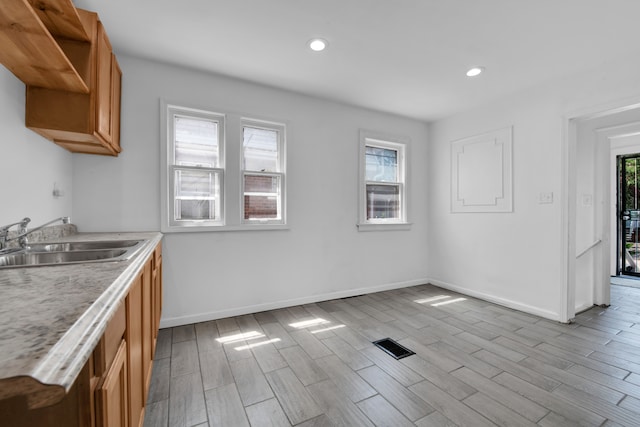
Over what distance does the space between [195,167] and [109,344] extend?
2.32 meters

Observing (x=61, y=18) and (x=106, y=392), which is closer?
(x=106, y=392)

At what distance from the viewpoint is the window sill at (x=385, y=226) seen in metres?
3.86

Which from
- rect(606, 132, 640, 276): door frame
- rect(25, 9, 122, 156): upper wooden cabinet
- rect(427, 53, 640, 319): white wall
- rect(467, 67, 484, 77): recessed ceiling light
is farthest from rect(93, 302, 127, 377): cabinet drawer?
rect(606, 132, 640, 276): door frame

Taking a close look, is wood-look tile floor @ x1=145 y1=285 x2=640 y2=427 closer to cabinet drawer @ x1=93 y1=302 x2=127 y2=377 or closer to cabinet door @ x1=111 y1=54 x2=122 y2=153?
cabinet drawer @ x1=93 y1=302 x2=127 y2=377

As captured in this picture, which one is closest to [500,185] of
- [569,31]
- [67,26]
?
[569,31]

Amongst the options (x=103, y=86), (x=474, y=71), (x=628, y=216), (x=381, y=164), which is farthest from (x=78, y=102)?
(x=628, y=216)

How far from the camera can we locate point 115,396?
0.86 m

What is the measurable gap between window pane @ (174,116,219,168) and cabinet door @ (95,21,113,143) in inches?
30.0

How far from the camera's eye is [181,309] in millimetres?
2797

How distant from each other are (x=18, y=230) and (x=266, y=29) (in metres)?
2.08

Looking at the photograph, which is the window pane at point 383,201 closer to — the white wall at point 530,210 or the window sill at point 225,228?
the white wall at point 530,210

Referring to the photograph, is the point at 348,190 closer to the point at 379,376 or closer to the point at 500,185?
the point at 500,185

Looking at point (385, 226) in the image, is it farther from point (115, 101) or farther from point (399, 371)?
point (115, 101)

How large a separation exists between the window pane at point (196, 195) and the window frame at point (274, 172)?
273 mm
